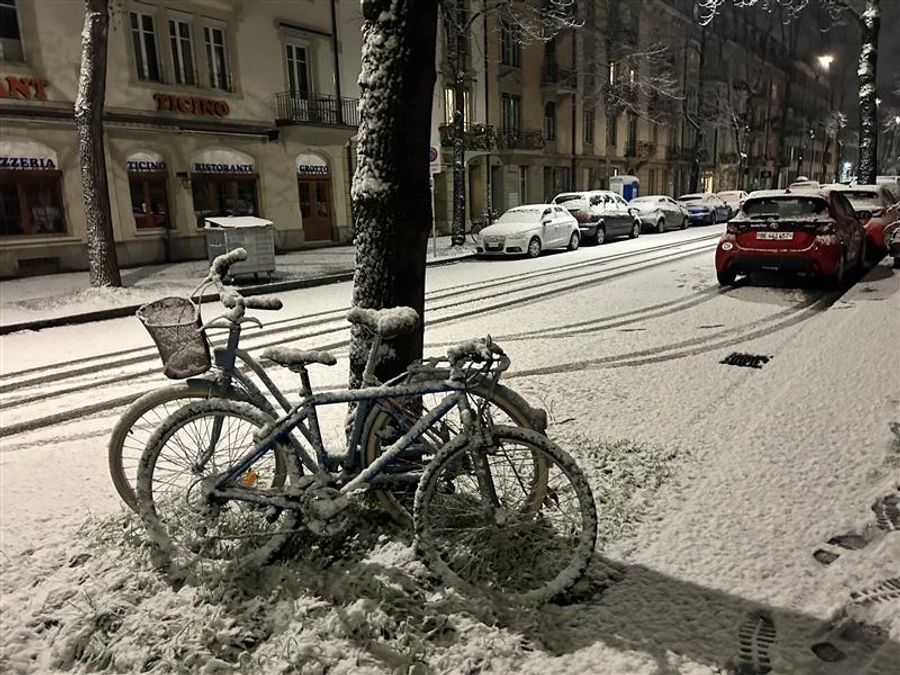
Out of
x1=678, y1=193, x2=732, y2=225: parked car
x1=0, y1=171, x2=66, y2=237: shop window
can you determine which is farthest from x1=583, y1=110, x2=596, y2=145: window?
x1=0, y1=171, x2=66, y2=237: shop window

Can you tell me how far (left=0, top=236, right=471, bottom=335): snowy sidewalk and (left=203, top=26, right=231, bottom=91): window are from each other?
18.4ft

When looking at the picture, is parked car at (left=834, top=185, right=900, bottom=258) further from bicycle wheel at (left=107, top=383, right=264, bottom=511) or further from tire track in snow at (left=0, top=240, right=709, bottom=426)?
bicycle wheel at (left=107, top=383, right=264, bottom=511)

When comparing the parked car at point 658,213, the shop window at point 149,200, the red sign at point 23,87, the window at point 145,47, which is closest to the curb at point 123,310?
the shop window at point 149,200

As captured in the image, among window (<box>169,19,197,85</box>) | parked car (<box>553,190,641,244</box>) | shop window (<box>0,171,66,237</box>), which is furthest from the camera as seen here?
parked car (<box>553,190,641,244</box>)

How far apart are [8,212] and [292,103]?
30.2 ft

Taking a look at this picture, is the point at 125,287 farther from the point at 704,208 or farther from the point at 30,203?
the point at 704,208

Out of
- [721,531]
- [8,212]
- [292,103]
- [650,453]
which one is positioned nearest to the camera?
[721,531]

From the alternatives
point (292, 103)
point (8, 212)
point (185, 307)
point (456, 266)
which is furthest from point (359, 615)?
point (292, 103)

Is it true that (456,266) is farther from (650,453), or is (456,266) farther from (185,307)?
(185,307)

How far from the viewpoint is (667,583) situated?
2922mm

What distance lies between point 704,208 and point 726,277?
2063 cm

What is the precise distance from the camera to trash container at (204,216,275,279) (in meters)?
13.4

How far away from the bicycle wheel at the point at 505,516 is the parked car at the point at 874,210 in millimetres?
12367

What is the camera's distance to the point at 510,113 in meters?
32.8
